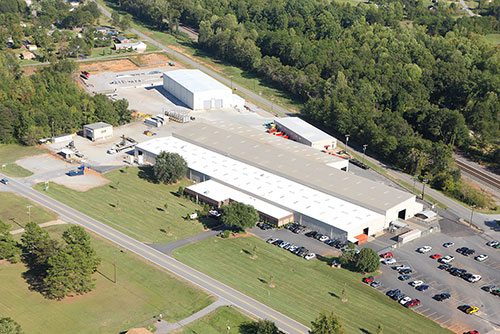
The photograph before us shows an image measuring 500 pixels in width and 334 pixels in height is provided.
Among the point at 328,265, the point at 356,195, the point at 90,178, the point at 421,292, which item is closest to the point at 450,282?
the point at 421,292

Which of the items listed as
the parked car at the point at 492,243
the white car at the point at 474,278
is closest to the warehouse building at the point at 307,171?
the parked car at the point at 492,243

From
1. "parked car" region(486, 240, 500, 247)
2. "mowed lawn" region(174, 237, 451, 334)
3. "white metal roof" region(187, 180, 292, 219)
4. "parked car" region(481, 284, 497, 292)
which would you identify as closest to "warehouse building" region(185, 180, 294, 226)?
"white metal roof" region(187, 180, 292, 219)

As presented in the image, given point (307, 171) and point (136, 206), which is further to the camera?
point (307, 171)

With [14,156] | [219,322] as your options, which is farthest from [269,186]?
[14,156]

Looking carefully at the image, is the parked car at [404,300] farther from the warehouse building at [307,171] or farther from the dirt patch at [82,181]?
the dirt patch at [82,181]

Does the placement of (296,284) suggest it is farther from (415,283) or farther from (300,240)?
(415,283)

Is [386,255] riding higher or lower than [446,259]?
lower

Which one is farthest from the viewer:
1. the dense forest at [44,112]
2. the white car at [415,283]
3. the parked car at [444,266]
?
the dense forest at [44,112]
